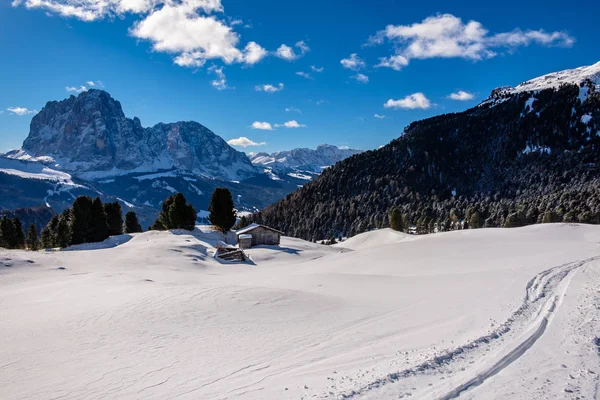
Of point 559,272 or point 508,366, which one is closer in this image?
Answer: point 508,366

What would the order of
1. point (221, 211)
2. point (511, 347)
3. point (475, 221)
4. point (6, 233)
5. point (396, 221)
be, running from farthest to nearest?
point (475, 221), point (396, 221), point (221, 211), point (6, 233), point (511, 347)

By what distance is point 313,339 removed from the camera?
11.0 m

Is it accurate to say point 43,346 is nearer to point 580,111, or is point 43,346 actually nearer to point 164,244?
point 164,244

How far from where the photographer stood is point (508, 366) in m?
8.83

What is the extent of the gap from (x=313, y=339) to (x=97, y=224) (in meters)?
57.2

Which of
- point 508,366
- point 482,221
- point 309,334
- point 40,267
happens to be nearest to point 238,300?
point 309,334

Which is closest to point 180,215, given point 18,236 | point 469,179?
point 18,236

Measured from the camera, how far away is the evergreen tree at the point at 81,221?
54875mm

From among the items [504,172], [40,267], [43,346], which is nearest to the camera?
[43,346]

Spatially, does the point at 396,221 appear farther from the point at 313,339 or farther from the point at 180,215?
the point at 313,339

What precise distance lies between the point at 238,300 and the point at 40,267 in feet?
82.8

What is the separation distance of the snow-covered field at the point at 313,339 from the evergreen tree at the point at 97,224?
39163mm

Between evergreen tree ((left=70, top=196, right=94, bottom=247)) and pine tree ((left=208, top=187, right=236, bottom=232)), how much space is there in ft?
66.1

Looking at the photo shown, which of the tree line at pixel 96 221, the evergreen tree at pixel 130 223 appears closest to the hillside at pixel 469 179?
the evergreen tree at pixel 130 223
